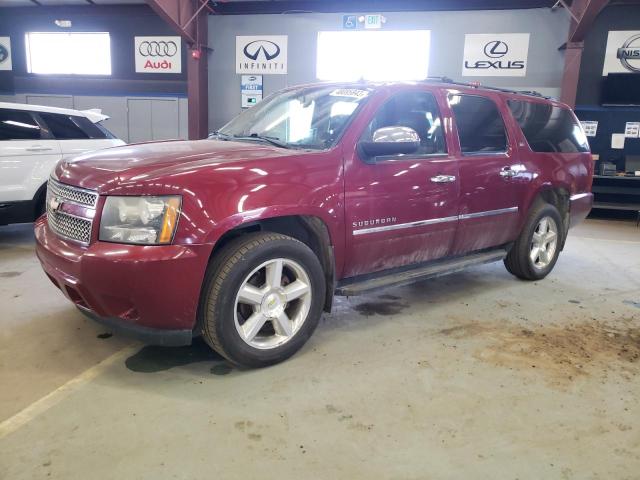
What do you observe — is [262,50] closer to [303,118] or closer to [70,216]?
[303,118]

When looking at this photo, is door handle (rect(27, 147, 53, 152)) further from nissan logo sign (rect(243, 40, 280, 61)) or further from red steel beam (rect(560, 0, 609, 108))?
red steel beam (rect(560, 0, 609, 108))

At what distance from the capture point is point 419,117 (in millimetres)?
3465

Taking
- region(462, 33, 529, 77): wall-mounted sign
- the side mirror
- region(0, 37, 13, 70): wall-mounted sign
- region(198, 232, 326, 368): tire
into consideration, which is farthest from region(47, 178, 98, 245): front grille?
region(0, 37, 13, 70): wall-mounted sign

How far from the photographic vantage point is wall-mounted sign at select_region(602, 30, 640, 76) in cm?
958

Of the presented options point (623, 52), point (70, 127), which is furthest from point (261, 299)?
point (623, 52)

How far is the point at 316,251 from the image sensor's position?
300cm

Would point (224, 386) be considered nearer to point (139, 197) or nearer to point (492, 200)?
point (139, 197)

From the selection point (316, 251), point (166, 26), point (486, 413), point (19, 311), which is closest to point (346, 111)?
point (316, 251)

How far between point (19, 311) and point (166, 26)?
975 cm

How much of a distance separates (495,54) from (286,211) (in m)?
9.01

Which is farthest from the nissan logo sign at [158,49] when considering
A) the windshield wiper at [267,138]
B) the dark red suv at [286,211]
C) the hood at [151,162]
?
the hood at [151,162]

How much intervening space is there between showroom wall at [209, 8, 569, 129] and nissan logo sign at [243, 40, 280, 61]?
0.76 feet

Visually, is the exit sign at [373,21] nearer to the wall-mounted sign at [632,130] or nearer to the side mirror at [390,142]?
the wall-mounted sign at [632,130]

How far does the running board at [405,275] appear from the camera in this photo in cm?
312
